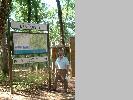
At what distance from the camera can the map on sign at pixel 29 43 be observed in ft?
34.5

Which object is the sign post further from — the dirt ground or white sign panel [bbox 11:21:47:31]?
the dirt ground

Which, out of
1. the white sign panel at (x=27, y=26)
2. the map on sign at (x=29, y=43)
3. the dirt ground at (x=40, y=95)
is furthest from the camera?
the map on sign at (x=29, y=43)

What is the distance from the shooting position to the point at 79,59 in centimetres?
160

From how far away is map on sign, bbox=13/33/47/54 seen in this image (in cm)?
1052

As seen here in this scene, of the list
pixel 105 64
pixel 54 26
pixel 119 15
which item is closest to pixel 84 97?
pixel 105 64

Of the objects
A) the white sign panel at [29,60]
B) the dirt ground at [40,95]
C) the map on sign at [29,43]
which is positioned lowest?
the dirt ground at [40,95]

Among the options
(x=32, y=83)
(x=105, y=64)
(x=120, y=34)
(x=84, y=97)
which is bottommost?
(x=32, y=83)

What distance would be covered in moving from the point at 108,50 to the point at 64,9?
155ft

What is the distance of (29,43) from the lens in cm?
1100

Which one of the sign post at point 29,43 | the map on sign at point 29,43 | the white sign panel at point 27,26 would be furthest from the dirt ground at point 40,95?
the white sign panel at point 27,26

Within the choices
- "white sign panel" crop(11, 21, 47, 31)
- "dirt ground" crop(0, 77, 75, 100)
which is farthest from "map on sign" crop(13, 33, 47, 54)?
"dirt ground" crop(0, 77, 75, 100)

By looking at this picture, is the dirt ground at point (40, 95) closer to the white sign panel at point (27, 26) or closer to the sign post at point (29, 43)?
the sign post at point (29, 43)

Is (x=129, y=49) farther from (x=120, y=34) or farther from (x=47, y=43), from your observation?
(x=47, y=43)

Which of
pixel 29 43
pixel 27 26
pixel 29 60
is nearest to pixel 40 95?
pixel 29 60
